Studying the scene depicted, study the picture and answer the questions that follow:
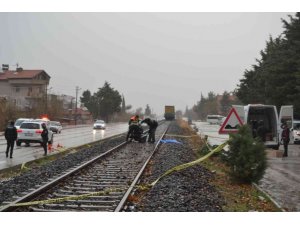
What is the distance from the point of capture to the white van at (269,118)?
23.7 m

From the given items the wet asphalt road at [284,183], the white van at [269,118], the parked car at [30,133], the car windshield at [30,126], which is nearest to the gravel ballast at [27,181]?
the wet asphalt road at [284,183]

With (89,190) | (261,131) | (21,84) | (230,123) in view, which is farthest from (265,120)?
(21,84)

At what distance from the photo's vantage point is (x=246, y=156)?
11.8 m

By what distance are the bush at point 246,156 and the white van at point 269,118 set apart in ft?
36.4

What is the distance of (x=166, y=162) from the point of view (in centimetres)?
1730

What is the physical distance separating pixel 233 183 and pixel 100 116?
390ft

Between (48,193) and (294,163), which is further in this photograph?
(294,163)

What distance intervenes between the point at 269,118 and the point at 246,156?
14.1 meters

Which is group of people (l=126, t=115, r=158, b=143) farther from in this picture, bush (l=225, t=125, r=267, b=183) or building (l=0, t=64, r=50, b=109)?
building (l=0, t=64, r=50, b=109)

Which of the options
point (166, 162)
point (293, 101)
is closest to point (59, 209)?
point (166, 162)

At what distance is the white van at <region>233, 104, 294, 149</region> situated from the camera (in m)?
23.7

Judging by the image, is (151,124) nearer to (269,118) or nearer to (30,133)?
(30,133)

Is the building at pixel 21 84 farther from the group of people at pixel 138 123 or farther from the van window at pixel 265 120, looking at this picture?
the van window at pixel 265 120

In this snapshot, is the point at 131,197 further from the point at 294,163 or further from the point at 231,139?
the point at 294,163
